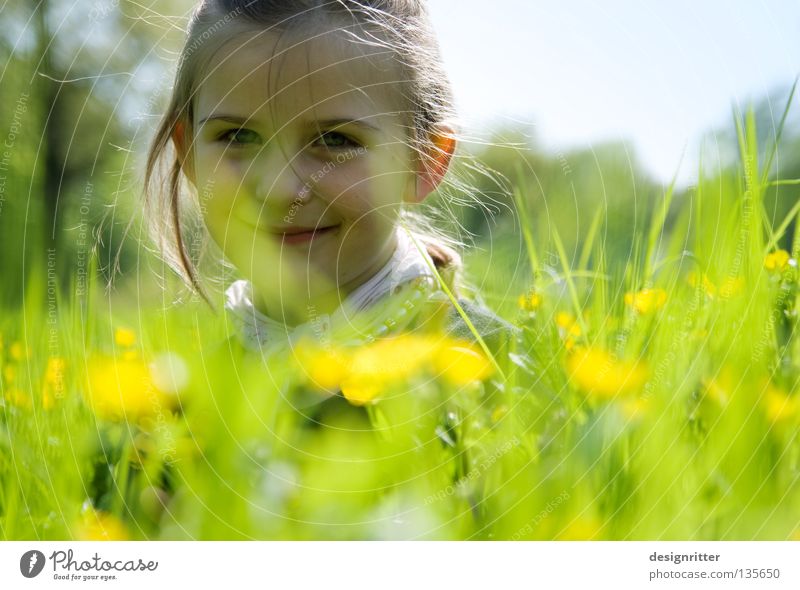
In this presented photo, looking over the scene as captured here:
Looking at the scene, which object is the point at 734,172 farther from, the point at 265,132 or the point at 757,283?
the point at 265,132

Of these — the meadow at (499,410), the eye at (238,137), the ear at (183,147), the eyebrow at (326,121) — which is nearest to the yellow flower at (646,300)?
the meadow at (499,410)

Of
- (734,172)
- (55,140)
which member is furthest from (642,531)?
(55,140)

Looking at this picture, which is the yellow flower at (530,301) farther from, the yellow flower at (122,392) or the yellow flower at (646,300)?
the yellow flower at (122,392)

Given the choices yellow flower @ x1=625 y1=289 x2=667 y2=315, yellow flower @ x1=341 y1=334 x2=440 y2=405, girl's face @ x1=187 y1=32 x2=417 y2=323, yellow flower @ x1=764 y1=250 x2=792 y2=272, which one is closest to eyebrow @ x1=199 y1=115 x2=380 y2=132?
girl's face @ x1=187 y1=32 x2=417 y2=323

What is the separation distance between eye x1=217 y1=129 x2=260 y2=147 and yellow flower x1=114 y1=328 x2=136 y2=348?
269mm

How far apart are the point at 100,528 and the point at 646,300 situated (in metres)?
0.57

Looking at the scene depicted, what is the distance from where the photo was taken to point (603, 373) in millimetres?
727

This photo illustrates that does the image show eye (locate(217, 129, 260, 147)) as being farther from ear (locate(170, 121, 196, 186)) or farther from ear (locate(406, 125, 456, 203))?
ear (locate(406, 125, 456, 203))

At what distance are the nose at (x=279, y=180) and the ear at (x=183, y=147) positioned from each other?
0.45 feet

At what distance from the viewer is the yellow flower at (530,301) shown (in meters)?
→ 0.88

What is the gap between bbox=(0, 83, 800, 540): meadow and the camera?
600 mm

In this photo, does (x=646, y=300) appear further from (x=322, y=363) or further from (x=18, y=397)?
(x=18, y=397)
